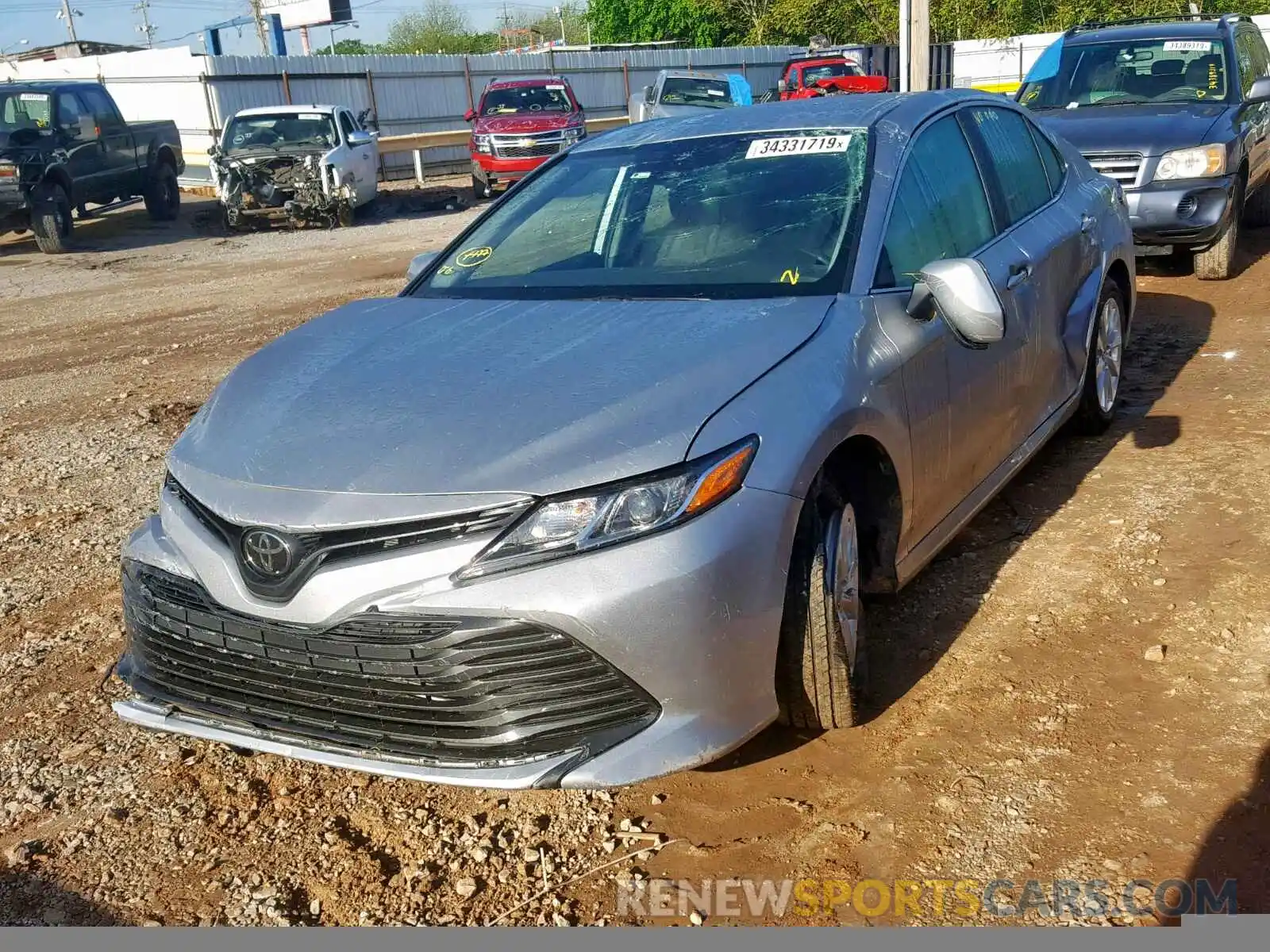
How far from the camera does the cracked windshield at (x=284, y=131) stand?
17125mm

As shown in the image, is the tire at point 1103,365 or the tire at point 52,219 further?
the tire at point 52,219

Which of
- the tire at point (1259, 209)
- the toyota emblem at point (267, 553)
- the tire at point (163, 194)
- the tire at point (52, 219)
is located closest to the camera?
the toyota emblem at point (267, 553)

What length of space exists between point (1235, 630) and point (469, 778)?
8.00 ft

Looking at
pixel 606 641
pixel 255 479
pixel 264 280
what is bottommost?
pixel 264 280

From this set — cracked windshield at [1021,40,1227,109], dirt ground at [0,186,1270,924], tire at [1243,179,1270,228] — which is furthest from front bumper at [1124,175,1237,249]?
dirt ground at [0,186,1270,924]

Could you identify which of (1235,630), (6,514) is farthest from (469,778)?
(6,514)

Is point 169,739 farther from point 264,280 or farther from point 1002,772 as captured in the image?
point 264,280

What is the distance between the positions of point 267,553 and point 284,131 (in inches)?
629

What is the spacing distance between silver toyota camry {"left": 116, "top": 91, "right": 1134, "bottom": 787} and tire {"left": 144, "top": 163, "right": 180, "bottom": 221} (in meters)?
16.1

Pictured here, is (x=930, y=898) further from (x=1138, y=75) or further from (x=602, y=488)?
(x=1138, y=75)

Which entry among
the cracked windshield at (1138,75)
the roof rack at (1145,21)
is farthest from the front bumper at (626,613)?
the roof rack at (1145,21)

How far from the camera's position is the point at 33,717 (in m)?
3.61

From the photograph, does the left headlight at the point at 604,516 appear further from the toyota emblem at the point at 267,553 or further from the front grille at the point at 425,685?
the toyota emblem at the point at 267,553

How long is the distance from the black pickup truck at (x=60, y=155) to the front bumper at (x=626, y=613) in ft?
46.3
